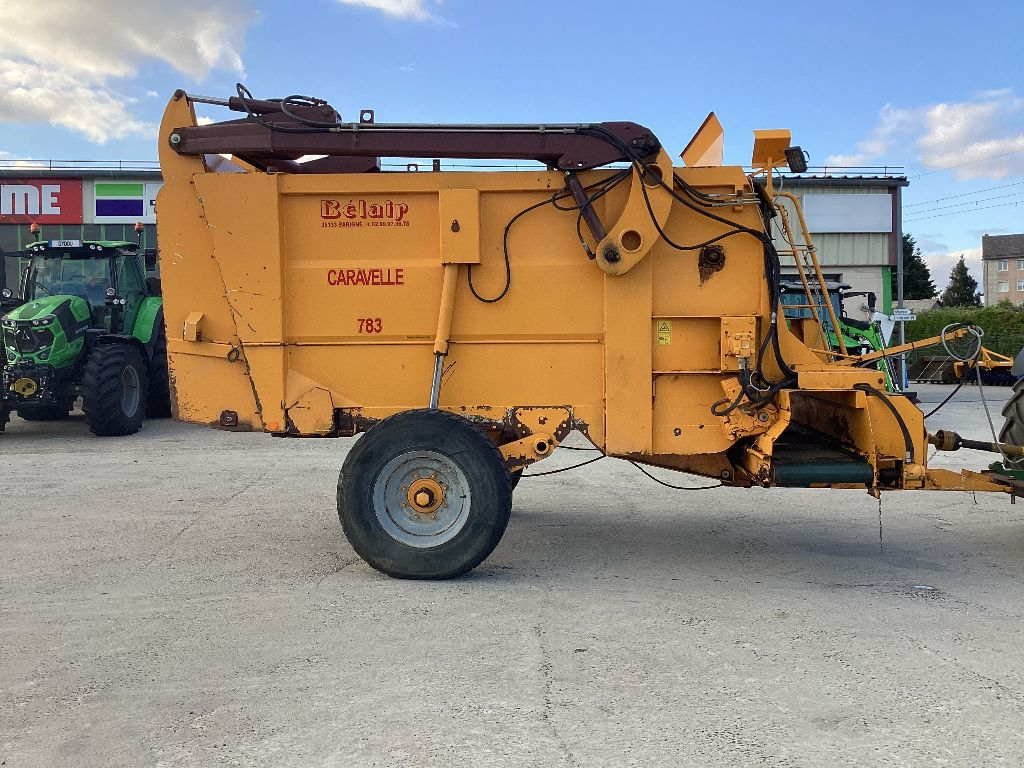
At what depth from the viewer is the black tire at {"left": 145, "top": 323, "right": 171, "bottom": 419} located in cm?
1399

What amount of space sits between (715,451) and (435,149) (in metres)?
2.63

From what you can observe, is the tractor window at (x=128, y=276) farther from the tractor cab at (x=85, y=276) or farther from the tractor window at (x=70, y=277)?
the tractor window at (x=70, y=277)

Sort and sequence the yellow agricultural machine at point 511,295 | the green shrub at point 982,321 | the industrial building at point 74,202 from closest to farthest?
the yellow agricultural machine at point 511,295, the industrial building at point 74,202, the green shrub at point 982,321

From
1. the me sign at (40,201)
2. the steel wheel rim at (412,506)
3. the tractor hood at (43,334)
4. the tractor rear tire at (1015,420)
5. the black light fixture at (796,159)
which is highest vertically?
the me sign at (40,201)

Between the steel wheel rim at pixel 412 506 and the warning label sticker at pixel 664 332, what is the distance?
1.55m

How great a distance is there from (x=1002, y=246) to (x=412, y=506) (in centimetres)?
8879

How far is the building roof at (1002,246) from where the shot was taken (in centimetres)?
7806

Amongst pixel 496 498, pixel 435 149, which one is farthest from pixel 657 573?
pixel 435 149

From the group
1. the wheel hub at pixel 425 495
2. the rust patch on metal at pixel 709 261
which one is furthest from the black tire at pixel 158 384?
the rust patch on metal at pixel 709 261

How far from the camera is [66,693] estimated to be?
3480 millimetres

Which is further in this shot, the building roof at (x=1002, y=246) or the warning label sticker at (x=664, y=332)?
the building roof at (x=1002, y=246)

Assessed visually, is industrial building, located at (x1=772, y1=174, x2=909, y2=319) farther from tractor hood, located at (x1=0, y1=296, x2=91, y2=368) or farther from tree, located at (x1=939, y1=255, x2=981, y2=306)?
tree, located at (x1=939, y1=255, x2=981, y2=306)

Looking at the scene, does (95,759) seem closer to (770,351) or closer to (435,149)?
(435,149)

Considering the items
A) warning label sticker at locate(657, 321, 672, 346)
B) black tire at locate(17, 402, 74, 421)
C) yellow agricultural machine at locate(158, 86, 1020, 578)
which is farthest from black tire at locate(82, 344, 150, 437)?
warning label sticker at locate(657, 321, 672, 346)
